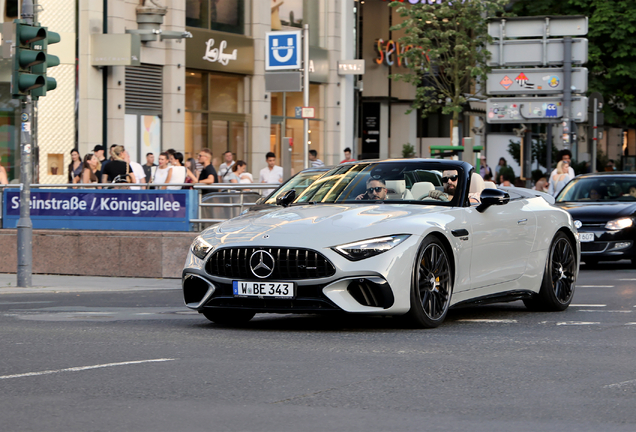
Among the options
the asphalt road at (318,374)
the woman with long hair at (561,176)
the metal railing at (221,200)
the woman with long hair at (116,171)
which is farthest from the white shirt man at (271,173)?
the asphalt road at (318,374)

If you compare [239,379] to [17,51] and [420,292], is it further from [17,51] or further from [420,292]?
[17,51]

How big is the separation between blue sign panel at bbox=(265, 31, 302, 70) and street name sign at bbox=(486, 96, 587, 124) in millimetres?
7973

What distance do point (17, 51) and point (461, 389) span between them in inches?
384

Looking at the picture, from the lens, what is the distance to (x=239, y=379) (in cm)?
666

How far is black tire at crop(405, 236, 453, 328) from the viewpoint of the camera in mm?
8938

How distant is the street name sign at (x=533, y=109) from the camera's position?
1083 inches

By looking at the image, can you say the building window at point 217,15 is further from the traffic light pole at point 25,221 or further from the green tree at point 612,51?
the traffic light pole at point 25,221

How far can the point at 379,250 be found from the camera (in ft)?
28.6

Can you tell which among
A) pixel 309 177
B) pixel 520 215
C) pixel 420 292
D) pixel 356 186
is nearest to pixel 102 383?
pixel 420 292

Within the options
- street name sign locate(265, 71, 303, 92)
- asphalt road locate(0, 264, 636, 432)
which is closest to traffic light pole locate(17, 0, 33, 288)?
asphalt road locate(0, 264, 636, 432)

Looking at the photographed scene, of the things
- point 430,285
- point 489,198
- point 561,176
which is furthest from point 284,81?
point 430,285

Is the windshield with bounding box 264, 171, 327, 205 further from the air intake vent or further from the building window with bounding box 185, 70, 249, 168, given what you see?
the building window with bounding box 185, 70, 249, 168

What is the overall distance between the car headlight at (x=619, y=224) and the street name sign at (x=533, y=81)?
9429 millimetres

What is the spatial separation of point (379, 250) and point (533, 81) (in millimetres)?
19670
